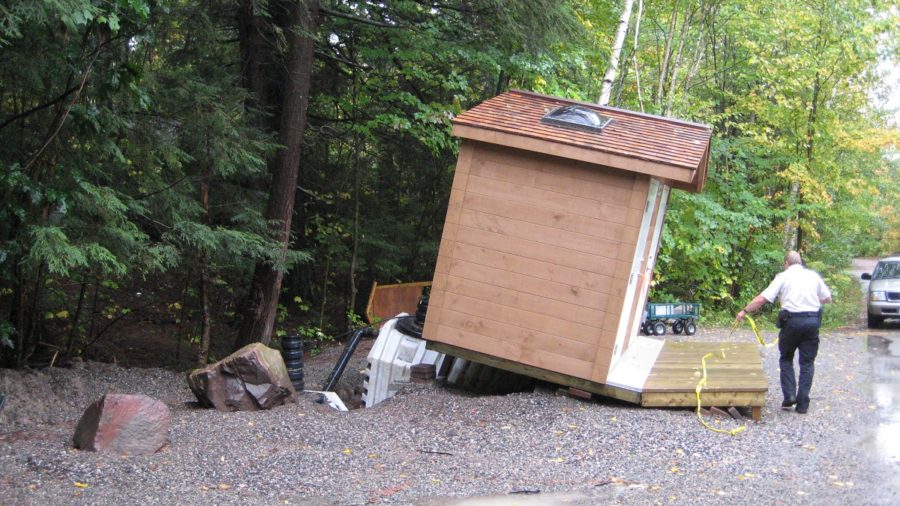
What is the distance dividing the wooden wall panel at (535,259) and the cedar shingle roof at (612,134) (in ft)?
0.88

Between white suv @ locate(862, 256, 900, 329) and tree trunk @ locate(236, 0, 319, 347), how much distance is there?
13268 mm

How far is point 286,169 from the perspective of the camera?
37.1 ft

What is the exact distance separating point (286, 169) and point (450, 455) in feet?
19.0

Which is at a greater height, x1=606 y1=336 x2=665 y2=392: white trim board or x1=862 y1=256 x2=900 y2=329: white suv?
x1=862 y1=256 x2=900 y2=329: white suv

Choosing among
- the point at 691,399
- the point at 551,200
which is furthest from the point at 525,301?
the point at 691,399

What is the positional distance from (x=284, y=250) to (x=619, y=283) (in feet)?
15.6

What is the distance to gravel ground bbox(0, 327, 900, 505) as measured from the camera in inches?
226

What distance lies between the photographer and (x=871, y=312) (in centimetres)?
1758

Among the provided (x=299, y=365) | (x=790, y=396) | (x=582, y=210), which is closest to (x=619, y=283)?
(x=582, y=210)

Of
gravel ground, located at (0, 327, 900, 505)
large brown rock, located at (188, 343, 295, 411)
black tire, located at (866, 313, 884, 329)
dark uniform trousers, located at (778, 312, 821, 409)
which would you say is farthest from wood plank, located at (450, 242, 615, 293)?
black tire, located at (866, 313, 884, 329)

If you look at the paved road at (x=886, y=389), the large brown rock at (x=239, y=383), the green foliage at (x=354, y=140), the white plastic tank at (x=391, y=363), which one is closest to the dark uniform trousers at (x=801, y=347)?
the paved road at (x=886, y=389)

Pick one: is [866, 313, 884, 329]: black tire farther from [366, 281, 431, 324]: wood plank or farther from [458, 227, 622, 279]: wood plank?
[458, 227, 622, 279]: wood plank

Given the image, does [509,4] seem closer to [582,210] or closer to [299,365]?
[582,210]

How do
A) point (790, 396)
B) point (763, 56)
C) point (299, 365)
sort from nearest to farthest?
point (790, 396)
point (299, 365)
point (763, 56)
